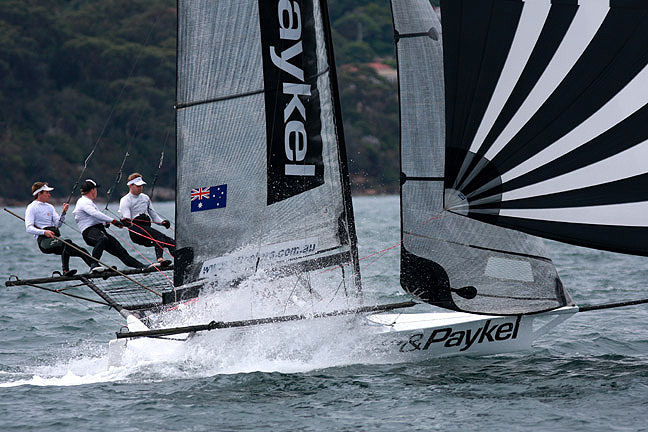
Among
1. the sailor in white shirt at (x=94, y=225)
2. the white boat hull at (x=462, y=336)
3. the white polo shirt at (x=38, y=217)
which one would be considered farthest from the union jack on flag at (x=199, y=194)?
the white boat hull at (x=462, y=336)

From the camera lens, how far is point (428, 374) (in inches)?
313

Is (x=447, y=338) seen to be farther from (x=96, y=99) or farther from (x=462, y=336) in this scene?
(x=96, y=99)

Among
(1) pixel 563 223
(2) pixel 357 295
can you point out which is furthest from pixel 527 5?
(2) pixel 357 295

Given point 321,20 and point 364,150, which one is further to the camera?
point 364,150

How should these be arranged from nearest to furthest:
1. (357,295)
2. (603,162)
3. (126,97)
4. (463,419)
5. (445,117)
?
(463,419), (603,162), (445,117), (357,295), (126,97)

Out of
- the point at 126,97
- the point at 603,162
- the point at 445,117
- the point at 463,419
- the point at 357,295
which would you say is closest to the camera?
the point at 463,419

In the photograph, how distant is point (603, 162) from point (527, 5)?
1.32m

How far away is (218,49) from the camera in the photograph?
8008 millimetres

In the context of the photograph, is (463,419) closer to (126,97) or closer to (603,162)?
(603,162)

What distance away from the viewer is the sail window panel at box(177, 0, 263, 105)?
796 centimetres

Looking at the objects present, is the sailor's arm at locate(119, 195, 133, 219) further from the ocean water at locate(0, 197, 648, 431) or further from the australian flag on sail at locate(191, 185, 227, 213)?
the australian flag on sail at locate(191, 185, 227, 213)

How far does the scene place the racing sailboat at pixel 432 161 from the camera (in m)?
7.38

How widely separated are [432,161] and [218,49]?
1.98 metres

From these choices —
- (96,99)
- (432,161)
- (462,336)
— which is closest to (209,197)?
(432,161)
